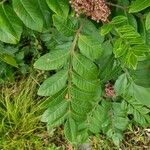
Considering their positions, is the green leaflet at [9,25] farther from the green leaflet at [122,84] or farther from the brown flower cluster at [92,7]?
the green leaflet at [122,84]

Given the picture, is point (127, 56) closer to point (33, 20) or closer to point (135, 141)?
point (33, 20)

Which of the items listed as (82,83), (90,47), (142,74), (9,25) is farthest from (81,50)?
(142,74)

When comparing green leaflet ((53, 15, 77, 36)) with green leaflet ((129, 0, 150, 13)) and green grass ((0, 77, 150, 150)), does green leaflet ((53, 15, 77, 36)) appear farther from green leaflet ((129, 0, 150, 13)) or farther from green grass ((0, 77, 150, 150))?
green grass ((0, 77, 150, 150))

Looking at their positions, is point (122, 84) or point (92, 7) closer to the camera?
point (92, 7)

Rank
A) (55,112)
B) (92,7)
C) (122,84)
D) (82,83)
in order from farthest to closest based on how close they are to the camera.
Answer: (122,84), (55,112), (82,83), (92,7)

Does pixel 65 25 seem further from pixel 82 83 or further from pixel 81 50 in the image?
pixel 82 83

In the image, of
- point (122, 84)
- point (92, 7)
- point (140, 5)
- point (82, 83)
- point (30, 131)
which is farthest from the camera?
point (30, 131)

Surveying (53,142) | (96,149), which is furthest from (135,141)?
(53,142)
